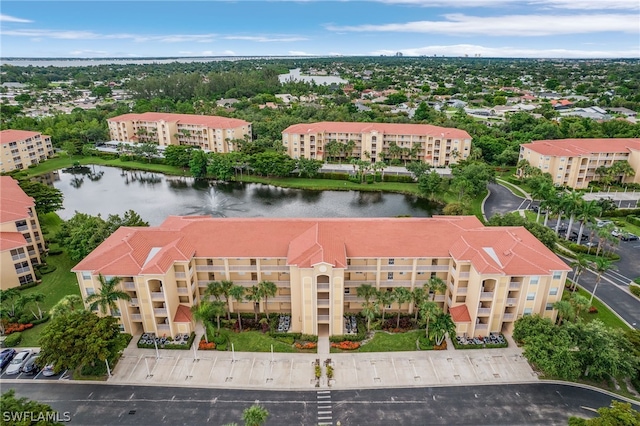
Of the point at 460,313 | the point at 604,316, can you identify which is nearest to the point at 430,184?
the point at 604,316

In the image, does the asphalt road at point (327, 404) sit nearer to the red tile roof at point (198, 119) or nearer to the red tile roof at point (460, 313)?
the red tile roof at point (460, 313)

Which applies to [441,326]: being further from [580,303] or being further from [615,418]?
[615,418]

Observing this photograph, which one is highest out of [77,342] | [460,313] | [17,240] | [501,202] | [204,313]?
[17,240]

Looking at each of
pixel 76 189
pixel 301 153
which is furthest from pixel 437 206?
pixel 76 189

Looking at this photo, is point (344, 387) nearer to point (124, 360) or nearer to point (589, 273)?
point (124, 360)

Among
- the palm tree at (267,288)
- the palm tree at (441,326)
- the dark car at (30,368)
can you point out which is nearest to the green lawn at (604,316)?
the palm tree at (441,326)
